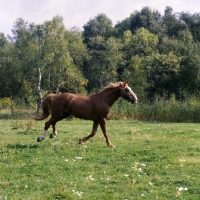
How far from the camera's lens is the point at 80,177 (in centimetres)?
815

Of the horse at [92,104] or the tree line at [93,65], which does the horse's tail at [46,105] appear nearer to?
the horse at [92,104]

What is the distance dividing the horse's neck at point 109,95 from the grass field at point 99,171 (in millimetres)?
1667

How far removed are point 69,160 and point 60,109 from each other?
12.5ft

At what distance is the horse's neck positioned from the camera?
519 inches

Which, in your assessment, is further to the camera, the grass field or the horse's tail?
the horse's tail

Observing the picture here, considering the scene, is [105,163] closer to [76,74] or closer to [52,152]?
[52,152]

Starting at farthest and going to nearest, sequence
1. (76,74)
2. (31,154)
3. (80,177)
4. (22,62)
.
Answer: (76,74) < (22,62) < (31,154) < (80,177)

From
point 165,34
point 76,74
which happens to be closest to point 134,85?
point 76,74

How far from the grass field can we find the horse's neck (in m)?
1.67

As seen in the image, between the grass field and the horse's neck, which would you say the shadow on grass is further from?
Answer: the horse's neck

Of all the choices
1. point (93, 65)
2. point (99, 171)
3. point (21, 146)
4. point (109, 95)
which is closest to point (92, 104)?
point (109, 95)

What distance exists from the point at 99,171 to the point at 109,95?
4.86 metres

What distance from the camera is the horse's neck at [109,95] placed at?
1317 centimetres

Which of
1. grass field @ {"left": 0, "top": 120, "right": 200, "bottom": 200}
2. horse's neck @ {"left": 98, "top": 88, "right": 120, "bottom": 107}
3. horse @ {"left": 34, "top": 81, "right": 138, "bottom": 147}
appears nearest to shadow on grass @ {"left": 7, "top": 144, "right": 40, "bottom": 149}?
grass field @ {"left": 0, "top": 120, "right": 200, "bottom": 200}
